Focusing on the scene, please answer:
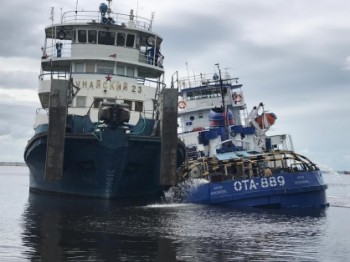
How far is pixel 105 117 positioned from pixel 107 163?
2350 mm

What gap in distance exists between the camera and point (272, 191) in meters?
21.4

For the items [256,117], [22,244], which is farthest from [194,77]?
[22,244]

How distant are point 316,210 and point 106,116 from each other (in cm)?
1068

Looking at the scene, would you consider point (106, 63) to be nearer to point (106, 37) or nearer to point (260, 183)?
point (106, 37)

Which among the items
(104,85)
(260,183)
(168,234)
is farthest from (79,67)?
(168,234)

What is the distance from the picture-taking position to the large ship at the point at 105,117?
2064 cm

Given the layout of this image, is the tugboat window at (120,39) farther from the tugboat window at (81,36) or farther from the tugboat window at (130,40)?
the tugboat window at (81,36)

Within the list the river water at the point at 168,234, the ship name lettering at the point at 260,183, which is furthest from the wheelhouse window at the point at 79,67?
the ship name lettering at the point at 260,183

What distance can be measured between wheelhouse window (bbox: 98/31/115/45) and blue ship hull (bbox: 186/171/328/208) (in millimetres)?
11107

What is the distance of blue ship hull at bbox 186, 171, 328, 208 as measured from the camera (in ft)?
70.2

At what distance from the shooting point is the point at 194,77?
138 ft

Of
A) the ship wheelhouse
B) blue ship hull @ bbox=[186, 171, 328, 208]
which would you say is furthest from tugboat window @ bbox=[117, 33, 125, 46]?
blue ship hull @ bbox=[186, 171, 328, 208]

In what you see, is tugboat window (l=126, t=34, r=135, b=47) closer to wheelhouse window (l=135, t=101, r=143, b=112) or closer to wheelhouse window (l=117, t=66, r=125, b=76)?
wheelhouse window (l=117, t=66, r=125, b=76)

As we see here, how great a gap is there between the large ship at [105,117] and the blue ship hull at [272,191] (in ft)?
10.2
